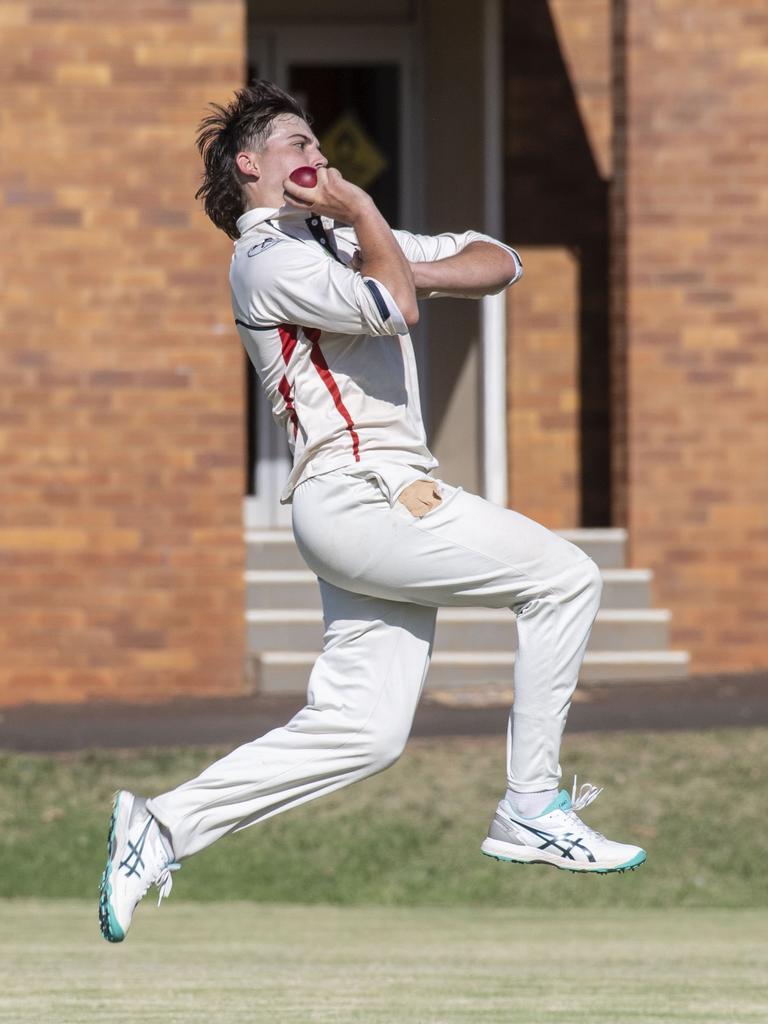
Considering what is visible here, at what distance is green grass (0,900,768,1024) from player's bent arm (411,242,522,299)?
2135 millimetres

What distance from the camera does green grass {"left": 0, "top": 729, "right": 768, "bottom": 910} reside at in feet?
30.4

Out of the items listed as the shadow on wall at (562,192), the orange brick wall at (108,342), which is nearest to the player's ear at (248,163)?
the orange brick wall at (108,342)

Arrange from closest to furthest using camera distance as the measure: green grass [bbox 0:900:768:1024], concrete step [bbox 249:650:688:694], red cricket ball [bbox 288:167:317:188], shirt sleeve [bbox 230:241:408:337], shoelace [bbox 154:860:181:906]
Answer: shirt sleeve [bbox 230:241:408:337] → red cricket ball [bbox 288:167:317:188] → shoelace [bbox 154:860:181:906] → green grass [bbox 0:900:768:1024] → concrete step [bbox 249:650:688:694]

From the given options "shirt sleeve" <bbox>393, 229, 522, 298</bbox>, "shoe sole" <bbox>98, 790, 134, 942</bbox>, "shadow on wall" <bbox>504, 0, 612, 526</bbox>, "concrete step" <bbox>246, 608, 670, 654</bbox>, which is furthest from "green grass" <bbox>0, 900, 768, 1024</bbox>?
"shadow on wall" <bbox>504, 0, 612, 526</bbox>

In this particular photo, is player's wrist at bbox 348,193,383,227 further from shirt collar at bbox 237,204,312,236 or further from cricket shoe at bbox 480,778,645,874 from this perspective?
cricket shoe at bbox 480,778,645,874

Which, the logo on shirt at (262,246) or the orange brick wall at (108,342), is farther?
the orange brick wall at (108,342)

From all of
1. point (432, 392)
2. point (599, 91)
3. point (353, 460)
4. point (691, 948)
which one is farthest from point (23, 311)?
point (353, 460)

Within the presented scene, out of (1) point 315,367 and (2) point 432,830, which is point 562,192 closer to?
(2) point 432,830

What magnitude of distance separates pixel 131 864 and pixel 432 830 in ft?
15.9

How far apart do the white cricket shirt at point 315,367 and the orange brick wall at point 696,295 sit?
726cm

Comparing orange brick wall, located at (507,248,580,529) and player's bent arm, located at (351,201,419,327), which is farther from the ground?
player's bent arm, located at (351,201,419,327)

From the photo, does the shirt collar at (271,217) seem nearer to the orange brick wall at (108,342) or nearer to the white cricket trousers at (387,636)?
the white cricket trousers at (387,636)

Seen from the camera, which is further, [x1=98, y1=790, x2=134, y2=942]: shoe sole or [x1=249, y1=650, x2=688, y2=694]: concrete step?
[x1=249, y1=650, x2=688, y2=694]: concrete step

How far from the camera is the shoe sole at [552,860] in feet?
15.5
